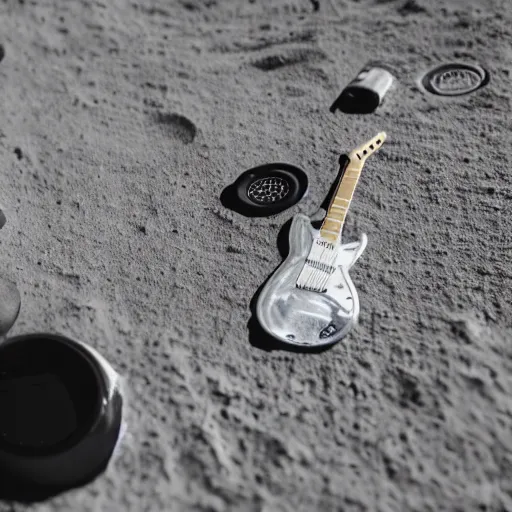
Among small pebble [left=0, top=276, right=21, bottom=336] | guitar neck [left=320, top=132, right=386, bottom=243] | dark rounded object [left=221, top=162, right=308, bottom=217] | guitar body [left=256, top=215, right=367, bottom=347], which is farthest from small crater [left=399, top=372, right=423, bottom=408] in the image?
small pebble [left=0, top=276, right=21, bottom=336]

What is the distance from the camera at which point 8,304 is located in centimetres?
232

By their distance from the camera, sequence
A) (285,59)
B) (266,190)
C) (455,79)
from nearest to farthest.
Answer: (266,190) < (455,79) < (285,59)

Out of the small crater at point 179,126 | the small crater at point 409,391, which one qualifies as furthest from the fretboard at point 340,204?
the small crater at point 179,126

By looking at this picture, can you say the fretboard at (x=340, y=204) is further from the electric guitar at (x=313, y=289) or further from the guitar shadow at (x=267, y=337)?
the guitar shadow at (x=267, y=337)

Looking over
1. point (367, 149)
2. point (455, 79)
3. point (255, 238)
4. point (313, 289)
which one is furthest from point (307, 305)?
point (455, 79)

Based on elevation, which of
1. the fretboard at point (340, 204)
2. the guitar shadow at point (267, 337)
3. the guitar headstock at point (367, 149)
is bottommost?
the guitar shadow at point (267, 337)

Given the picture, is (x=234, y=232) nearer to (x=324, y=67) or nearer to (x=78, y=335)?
(x=78, y=335)

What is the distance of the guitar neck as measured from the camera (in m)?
2.54

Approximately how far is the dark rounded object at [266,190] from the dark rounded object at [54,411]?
0.90 m

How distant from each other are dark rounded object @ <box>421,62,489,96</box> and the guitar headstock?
0.47 m

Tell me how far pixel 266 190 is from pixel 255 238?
0.26 meters

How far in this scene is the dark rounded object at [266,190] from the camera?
2688 mm

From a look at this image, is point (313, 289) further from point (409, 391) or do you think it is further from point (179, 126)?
point (179, 126)

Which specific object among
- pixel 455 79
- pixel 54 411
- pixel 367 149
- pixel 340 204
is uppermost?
pixel 455 79
